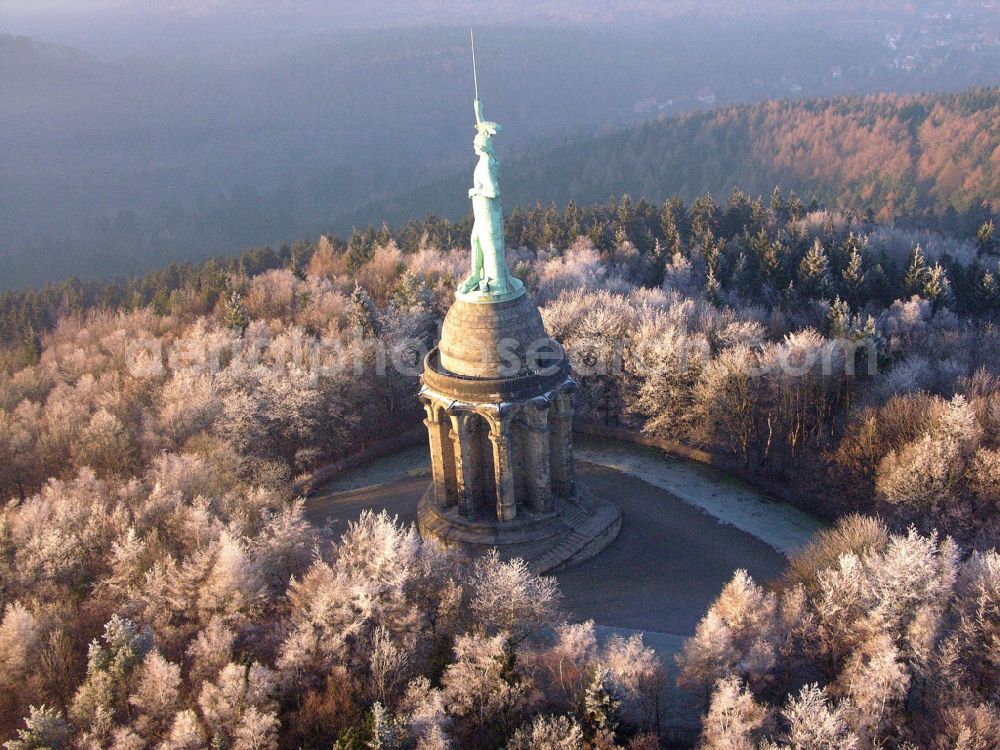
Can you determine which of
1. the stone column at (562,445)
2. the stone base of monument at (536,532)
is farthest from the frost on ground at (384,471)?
the stone column at (562,445)

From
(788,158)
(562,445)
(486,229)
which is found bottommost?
(788,158)

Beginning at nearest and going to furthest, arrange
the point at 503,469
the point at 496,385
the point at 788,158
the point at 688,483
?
Answer: 1. the point at 496,385
2. the point at 503,469
3. the point at 688,483
4. the point at 788,158

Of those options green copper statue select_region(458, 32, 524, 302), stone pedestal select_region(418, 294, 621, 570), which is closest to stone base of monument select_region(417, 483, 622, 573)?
stone pedestal select_region(418, 294, 621, 570)

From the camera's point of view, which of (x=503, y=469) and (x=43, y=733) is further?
(x=503, y=469)

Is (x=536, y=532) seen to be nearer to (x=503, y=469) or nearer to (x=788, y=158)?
(x=503, y=469)

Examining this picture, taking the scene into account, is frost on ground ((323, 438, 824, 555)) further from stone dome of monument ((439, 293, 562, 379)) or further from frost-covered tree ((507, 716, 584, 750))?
frost-covered tree ((507, 716, 584, 750))

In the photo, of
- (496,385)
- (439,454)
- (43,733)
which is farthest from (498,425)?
(43,733)
